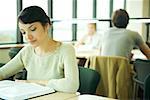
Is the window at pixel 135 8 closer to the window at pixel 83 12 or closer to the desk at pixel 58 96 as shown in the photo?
the window at pixel 83 12

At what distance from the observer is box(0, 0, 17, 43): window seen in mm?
5291

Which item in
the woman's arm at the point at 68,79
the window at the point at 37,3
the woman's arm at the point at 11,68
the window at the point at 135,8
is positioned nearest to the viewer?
the woman's arm at the point at 68,79

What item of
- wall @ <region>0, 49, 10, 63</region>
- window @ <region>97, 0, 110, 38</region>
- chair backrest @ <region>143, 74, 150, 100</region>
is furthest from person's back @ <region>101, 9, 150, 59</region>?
window @ <region>97, 0, 110, 38</region>

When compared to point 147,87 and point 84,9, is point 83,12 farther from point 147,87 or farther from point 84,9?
point 147,87

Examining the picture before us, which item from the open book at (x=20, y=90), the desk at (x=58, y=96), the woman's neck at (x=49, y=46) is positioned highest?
the woman's neck at (x=49, y=46)

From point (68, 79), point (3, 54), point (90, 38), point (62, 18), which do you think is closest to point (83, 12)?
point (62, 18)

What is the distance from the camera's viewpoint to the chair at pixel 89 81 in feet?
6.72

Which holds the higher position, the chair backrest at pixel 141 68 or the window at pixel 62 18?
the window at pixel 62 18

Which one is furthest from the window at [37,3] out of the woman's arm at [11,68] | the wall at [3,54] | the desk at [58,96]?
the desk at [58,96]

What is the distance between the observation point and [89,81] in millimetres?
2055

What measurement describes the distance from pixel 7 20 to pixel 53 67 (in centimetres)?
354

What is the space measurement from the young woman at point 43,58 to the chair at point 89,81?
0.49ft

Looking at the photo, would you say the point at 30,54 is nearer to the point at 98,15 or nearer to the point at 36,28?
the point at 36,28

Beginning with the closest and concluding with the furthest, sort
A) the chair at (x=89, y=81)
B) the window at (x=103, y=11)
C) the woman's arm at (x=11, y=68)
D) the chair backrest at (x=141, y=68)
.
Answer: the chair at (x=89, y=81) < the woman's arm at (x=11, y=68) < the chair backrest at (x=141, y=68) < the window at (x=103, y=11)
